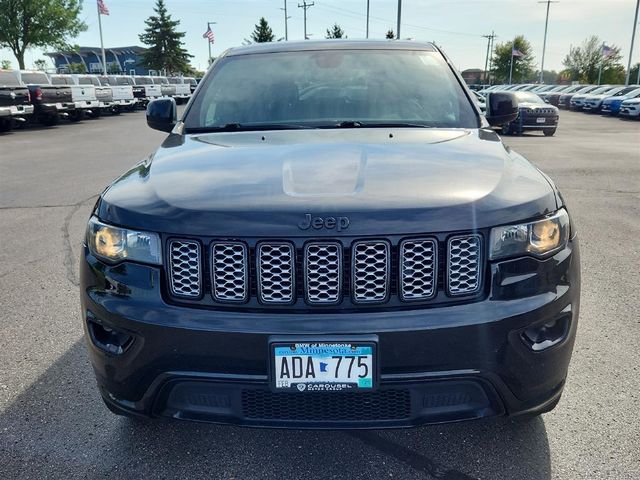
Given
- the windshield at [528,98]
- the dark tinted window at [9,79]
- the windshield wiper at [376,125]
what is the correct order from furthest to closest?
the windshield at [528,98], the dark tinted window at [9,79], the windshield wiper at [376,125]

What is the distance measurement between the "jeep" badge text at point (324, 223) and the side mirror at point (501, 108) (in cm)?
214

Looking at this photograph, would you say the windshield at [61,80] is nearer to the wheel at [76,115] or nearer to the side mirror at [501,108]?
the wheel at [76,115]

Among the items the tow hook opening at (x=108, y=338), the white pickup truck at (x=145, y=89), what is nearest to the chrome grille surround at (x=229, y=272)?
the tow hook opening at (x=108, y=338)

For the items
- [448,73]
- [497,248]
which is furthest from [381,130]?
[497,248]

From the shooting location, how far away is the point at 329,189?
200 centimetres

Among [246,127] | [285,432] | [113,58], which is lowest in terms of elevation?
[285,432]

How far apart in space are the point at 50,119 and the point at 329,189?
22972 mm

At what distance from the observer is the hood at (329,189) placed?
1.90 meters

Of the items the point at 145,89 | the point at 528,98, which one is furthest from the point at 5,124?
the point at 528,98

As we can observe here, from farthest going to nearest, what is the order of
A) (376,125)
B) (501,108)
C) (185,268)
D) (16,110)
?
(16,110)
(501,108)
(376,125)
(185,268)

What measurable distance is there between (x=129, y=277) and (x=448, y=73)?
2375mm

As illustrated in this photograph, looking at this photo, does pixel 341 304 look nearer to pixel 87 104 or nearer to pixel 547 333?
pixel 547 333

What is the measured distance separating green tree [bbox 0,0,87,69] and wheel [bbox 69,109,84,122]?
19.0 meters

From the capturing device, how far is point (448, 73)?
3.47m
